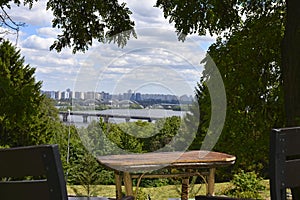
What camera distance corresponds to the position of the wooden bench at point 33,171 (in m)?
1.05

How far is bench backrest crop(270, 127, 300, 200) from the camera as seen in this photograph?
3.90ft

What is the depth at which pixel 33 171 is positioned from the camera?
1062 millimetres

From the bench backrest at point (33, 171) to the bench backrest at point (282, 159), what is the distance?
21.6 inches

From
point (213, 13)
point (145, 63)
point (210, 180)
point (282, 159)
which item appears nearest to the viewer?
point (282, 159)

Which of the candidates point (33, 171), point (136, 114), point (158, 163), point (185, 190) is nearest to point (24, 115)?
point (136, 114)

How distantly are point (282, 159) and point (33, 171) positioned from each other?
0.64 meters

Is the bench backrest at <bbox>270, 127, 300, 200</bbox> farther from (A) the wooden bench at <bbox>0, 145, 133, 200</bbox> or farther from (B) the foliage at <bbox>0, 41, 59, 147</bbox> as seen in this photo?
(B) the foliage at <bbox>0, 41, 59, 147</bbox>

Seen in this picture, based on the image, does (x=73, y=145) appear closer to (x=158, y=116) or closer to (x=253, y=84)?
(x=158, y=116)

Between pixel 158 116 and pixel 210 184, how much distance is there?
0.88 meters

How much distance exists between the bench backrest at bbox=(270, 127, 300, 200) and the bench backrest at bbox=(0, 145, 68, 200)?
55 centimetres

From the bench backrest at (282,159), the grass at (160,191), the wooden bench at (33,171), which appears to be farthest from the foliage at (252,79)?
the wooden bench at (33,171)

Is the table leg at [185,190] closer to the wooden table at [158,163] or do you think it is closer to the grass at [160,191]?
the wooden table at [158,163]

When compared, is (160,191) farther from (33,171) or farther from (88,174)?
(33,171)

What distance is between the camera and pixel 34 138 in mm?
5238
